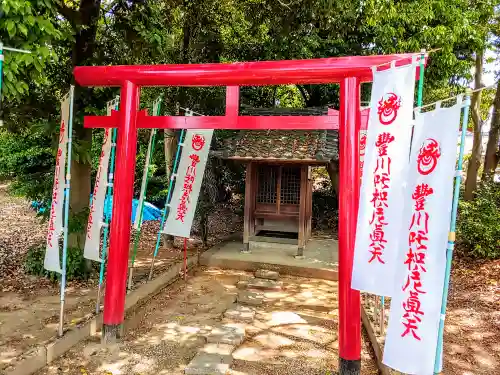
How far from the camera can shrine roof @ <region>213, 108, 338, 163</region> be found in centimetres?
912

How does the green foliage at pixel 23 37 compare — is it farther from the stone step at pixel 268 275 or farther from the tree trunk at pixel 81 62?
the stone step at pixel 268 275

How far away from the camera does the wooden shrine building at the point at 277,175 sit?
372 inches

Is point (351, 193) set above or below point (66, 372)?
above

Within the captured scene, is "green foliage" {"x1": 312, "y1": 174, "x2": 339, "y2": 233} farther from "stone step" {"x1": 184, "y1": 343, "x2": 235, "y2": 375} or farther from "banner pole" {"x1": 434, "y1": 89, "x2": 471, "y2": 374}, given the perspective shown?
"banner pole" {"x1": 434, "y1": 89, "x2": 471, "y2": 374}

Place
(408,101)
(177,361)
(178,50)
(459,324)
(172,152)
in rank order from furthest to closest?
(172,152) < (178,50) < (459,324) < (177,361) < (408,101)

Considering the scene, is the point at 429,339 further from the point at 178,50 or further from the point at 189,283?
the point at 178,50

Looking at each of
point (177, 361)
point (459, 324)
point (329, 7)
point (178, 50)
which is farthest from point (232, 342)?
point (178, 50)

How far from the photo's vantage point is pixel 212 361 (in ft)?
16.3

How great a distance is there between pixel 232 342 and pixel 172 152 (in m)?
6.27

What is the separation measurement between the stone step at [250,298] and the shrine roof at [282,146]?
3.10m

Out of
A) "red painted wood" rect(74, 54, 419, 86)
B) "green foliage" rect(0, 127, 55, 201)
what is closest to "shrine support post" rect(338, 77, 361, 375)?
"red painted wood" rect(74, 54, 419, 86)

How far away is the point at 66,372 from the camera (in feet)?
15.5

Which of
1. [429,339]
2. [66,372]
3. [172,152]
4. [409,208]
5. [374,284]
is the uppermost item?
[172,152]

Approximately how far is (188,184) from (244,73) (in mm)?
3168
